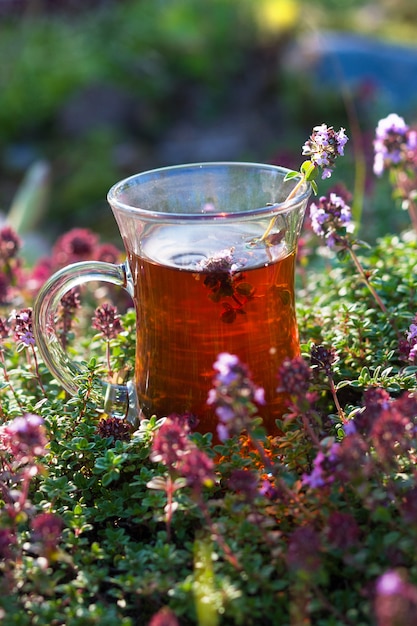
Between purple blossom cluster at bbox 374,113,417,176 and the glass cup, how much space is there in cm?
77

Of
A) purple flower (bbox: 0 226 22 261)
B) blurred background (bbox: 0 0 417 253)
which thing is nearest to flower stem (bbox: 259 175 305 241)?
purple flower (bbox: 0 226 22 261)

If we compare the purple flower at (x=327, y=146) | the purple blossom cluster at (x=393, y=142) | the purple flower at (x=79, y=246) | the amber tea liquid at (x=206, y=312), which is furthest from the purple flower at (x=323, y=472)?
the purple flower at (x=79, y=246)

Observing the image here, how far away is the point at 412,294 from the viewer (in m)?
2.51

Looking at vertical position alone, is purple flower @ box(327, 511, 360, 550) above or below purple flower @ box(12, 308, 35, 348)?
below

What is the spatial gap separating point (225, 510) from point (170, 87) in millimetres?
8688

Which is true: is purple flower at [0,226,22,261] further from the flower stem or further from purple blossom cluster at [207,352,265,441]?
purple blossom cluster at [207,352,265,441]

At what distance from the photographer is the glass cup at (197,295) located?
1.94 meters

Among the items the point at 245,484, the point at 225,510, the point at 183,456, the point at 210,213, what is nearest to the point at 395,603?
the point at 245,484

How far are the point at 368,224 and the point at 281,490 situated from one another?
2945mm

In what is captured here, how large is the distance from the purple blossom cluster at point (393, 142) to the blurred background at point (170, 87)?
284cm

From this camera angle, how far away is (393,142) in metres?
2.83

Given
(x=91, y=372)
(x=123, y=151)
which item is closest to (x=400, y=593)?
(x=91, y=372)

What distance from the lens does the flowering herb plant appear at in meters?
1.52

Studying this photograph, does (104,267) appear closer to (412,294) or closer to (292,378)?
(292,378)
